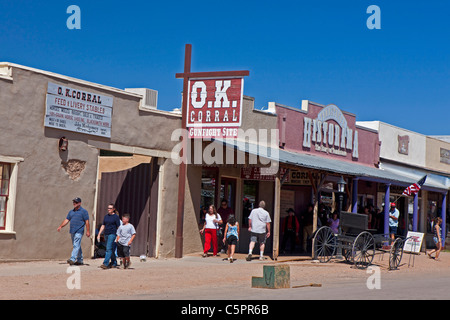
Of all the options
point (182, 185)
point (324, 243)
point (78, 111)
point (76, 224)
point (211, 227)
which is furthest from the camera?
point (182, 185)

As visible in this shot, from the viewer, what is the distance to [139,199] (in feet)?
68.9

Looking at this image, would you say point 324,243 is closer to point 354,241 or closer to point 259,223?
point 354,241

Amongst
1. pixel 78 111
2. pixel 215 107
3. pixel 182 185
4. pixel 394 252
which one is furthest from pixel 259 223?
pixel 78 111

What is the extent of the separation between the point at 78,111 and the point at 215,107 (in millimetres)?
3948

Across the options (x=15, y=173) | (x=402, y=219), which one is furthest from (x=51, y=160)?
(x=402, y=219)

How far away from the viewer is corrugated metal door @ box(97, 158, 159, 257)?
20781 mm

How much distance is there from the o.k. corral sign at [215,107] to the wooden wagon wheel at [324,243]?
12.4 feet

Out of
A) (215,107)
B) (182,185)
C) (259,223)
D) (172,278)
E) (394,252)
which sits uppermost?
(215,107)

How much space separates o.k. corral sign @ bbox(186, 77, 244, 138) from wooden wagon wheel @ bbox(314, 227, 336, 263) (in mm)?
3776

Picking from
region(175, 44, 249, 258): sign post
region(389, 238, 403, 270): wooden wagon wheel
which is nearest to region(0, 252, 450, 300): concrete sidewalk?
region(389, 238, 403, 270): wooden wagon wheel

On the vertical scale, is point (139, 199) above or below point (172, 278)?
above

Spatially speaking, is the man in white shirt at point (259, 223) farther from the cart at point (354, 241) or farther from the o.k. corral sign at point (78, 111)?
the o.k. corral sign at point (78, 111)

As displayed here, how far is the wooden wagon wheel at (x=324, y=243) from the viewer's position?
2039cm
